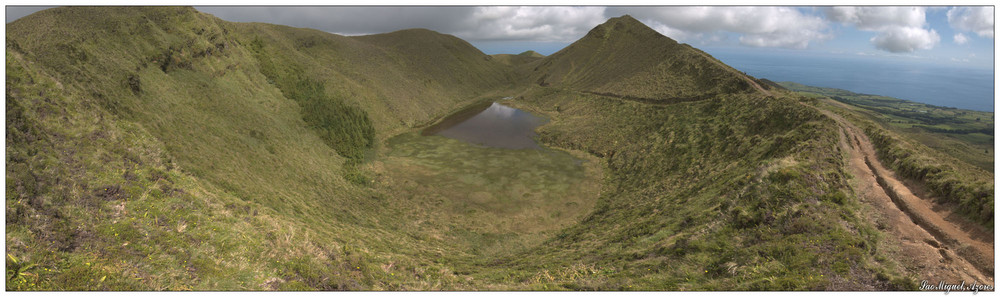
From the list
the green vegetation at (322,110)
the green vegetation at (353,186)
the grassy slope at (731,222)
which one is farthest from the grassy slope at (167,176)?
the grassy slope at (731,222)

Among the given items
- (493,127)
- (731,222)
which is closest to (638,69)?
(493,127)

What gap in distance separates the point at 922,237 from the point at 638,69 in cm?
8354

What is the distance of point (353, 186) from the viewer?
3841 centimetres

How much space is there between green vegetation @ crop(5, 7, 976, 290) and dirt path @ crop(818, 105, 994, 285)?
0.85m

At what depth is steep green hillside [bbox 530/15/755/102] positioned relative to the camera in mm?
62447

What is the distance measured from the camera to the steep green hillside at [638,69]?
205ft

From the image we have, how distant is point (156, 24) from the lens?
138ft

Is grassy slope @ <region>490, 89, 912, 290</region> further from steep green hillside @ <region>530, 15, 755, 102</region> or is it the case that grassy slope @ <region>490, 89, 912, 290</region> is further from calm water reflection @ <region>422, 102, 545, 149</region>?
calm water reflection @ <region>422, 102, 545, 149</region>

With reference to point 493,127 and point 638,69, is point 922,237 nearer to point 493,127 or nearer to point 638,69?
point 493,127

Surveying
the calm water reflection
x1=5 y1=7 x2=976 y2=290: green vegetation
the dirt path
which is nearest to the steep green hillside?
x1=5 y1=7 x2=976 y2=290: green vegetation

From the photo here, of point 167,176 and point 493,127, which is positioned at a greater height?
point 167,176

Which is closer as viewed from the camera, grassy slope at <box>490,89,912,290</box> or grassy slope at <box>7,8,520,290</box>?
grassy slope at <box>7,8,520,290</box>

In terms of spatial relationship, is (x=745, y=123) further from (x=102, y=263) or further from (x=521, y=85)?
(x=521, y=85)

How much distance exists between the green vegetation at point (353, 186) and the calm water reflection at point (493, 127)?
4.90 meters
